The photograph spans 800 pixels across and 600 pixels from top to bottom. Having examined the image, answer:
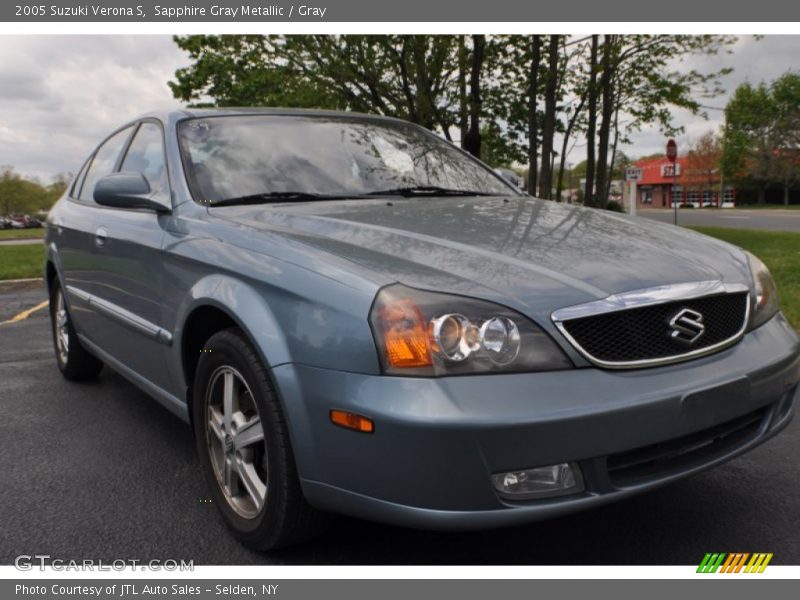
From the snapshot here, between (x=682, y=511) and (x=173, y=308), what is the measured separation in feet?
6.75

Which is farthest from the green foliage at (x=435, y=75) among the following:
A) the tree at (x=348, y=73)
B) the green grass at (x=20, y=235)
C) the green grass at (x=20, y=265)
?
the green grass at (x=20, y=235)

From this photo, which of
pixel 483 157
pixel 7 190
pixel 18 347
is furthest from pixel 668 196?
pixel 18 347

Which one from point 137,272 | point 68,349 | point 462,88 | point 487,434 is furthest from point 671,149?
point 487,434

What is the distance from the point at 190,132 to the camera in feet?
11.3

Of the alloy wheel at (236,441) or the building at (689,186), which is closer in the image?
the alloy wheel at (236,441)

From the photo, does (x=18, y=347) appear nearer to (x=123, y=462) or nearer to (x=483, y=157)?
(x=123, y=462)

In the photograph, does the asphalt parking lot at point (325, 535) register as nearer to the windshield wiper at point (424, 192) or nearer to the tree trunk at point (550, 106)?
the windshield wiper at point (424, 192)

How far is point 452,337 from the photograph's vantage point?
6.67ft

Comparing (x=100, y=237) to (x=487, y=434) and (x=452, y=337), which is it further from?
(x=487, y=434)

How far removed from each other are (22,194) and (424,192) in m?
103

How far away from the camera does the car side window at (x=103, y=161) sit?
426 cm

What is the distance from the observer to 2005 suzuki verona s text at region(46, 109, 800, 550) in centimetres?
199

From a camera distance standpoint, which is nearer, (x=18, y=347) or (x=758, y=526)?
(x=758, y=526)

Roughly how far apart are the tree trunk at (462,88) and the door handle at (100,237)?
41.3 feet
